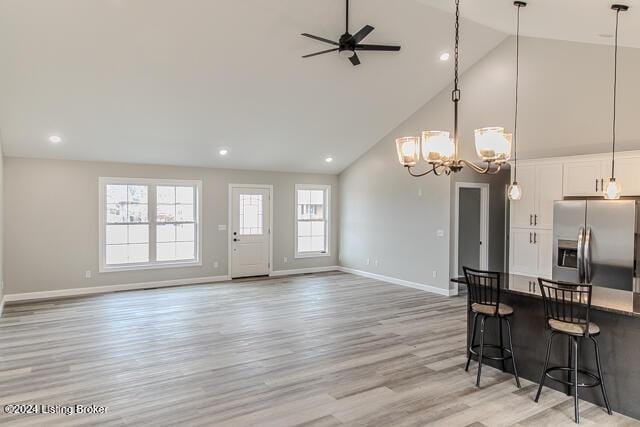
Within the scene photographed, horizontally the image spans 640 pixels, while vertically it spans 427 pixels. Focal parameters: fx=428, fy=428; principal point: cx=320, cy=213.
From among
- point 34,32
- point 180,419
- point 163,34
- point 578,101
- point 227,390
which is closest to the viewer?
point 180,419

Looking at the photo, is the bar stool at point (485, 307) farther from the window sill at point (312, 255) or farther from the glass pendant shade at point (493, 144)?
the window sill at point (312, 255)

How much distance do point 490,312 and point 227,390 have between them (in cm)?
245

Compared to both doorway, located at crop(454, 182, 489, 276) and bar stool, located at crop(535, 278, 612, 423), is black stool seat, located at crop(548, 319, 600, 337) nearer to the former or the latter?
bar stool, located at crop(535, 278, 612, 423)

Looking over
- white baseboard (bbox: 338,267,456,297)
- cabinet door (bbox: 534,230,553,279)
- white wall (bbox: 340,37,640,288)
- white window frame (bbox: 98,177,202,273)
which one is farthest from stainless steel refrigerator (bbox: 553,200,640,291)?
white window frame (bbox: 98,177,202,273)

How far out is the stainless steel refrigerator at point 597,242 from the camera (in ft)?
16.6

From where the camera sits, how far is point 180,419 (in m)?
3.21

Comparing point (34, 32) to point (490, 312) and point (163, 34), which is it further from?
point (490, 312)

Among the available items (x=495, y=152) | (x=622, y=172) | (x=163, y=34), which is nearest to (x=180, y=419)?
(x=495, y=152)

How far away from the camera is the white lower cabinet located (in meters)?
6.11

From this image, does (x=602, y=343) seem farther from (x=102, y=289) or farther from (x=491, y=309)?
(x=102, y=289)

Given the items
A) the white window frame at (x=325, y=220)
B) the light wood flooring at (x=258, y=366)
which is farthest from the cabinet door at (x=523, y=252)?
the white window frame at (x=325, y=220)

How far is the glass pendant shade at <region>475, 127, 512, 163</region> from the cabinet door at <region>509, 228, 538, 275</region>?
11.2 ft

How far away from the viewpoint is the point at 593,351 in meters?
3.56

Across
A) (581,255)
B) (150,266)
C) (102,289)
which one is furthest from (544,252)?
(102,289)
